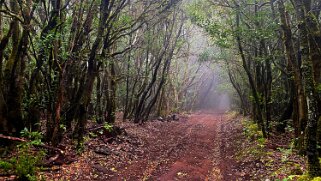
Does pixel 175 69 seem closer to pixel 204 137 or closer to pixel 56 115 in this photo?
pixel 204 137

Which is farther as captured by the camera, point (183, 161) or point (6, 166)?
point (183, 161)

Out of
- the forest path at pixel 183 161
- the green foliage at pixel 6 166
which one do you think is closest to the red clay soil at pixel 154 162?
the forest path at pixel 183 161

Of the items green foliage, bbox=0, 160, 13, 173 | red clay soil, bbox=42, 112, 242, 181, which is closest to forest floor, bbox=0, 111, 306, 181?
red clay soil, bbox=42, 112, 242, 181

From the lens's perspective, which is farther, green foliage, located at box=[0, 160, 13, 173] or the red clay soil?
the red clay soil

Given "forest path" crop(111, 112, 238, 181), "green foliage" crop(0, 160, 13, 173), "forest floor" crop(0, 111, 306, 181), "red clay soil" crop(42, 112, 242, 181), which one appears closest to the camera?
"green foliage" crop(0, 160, 13, 173)

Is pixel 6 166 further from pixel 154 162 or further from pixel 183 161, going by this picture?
pixel 183 161

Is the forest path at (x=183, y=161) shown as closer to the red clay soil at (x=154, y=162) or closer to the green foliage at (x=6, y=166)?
the red clay soil at (x=154, y=162)

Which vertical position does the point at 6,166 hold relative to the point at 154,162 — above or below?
above

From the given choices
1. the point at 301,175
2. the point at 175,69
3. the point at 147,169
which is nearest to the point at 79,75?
the point at 147,169

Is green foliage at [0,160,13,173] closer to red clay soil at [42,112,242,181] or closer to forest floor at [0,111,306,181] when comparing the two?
forest floor at [0,111,306,181]

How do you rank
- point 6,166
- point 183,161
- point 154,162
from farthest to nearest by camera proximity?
point 183,161 → point 154,162 → point 6,166

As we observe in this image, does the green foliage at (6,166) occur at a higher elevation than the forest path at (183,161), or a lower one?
higher

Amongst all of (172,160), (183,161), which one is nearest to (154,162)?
(172,160)

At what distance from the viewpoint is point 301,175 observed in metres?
8.53
